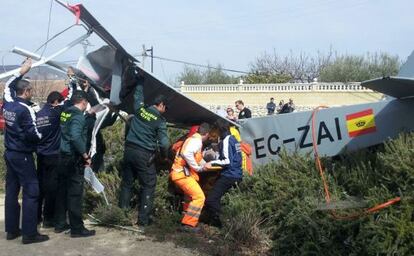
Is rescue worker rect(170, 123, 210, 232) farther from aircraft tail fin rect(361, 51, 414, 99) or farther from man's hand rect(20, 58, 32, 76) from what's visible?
aircraft tail fin rect(361, 51, 414, 99)

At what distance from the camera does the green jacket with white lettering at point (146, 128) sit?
7.20 metres

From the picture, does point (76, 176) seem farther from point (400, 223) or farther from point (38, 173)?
point (400, 223)

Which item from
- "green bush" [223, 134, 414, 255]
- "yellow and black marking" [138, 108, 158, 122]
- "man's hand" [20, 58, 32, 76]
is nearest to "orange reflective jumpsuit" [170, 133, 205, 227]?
"green bush" [223, 134, 414, 255]

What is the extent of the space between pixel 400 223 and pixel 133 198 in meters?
4.15

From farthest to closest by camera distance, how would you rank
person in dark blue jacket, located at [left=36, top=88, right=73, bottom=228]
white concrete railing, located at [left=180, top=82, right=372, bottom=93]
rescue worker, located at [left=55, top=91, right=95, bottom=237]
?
white concrete railing, located at [left=180, top=82, right=372, bottom=93], person in dark blue jacket, located at [left=36, top=88, right=73, bottom=228], rescue worker, located at [left=55, top=91, right=95, bottom=237]

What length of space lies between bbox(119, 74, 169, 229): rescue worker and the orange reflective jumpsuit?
0.87ft

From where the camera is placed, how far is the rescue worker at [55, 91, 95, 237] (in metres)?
6.98

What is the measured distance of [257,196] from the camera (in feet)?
21.8

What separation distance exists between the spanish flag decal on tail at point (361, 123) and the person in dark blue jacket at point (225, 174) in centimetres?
148

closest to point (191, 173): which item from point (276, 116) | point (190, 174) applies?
point (190, 174)

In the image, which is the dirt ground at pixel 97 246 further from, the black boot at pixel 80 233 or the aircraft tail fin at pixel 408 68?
the aircraft tail fin at pixel 408 68

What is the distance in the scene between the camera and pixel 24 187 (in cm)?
682

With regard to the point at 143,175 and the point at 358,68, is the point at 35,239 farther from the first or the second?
the point at 358,68

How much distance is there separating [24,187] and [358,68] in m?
48.6
